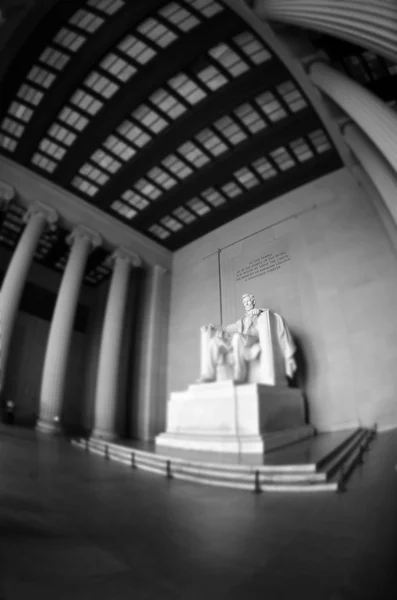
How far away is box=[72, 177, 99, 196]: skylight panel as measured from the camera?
44.8 feet

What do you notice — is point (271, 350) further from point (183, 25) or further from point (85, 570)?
point (183, 25)

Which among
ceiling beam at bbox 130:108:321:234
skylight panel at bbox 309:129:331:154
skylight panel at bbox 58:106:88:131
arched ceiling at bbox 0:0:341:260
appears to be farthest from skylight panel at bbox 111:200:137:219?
skylight panel at bbox 309:129:331:154

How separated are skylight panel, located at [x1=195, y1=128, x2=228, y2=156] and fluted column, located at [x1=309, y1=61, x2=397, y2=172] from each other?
5.63 meters

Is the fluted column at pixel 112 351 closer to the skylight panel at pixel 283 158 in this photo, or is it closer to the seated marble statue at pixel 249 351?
the seated marble statue at pixel 249 351

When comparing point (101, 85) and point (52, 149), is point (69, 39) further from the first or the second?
Answer: point (52, 149)

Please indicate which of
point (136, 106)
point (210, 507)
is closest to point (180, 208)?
point (136, 106)

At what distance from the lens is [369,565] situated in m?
1.54

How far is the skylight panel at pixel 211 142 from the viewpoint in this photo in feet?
38.4

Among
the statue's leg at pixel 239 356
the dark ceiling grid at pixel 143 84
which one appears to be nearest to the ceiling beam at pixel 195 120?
the dark ceiling grid at pixel 143 84

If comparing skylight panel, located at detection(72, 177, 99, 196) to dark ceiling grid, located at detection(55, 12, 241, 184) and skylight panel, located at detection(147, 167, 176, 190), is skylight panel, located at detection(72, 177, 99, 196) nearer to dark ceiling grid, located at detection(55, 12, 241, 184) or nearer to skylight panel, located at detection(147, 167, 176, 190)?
Result: dark ceiling grid, located at detection(55, 12, 241, 184)

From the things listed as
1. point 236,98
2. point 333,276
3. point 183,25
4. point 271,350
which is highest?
point 183,25

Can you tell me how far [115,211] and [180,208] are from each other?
3.55 metres

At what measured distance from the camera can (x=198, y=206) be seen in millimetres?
14656

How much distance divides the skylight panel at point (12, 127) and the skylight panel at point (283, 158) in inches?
424
